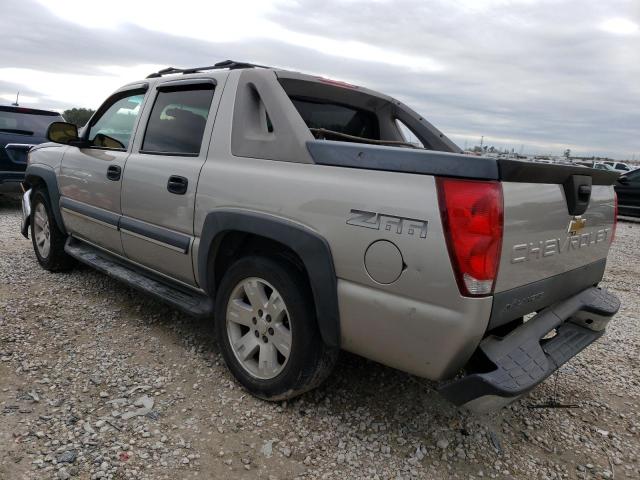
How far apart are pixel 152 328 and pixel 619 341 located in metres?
3.65

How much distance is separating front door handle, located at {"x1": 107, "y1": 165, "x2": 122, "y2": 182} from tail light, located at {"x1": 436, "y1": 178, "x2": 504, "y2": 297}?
8.62 ft

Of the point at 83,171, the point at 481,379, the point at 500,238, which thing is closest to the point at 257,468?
the point at 481,379

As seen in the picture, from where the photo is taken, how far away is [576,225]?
2490 mm

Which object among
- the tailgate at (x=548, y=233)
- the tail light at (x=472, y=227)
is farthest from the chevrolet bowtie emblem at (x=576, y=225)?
the tail light at (x=472, y=227)

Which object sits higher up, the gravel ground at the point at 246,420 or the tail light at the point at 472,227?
the tail light at the point at 472,227

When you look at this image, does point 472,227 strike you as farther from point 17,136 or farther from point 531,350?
point 17,136

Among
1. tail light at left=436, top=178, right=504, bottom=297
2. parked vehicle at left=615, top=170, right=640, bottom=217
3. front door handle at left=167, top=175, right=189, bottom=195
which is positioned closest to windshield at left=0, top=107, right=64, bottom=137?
front door handle at left=167, top=175, right=189, bottom=195

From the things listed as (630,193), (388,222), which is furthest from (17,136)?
(630,193)

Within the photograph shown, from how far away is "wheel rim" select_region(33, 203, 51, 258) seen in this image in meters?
5.02

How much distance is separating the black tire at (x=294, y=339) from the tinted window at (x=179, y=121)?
0.95 metres

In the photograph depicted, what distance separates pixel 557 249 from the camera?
94.3 inches

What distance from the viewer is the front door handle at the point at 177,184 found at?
3.12 m

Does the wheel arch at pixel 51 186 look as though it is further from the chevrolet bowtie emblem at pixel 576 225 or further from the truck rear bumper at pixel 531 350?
the chevrolet bowtie emblem at pixel 576 225

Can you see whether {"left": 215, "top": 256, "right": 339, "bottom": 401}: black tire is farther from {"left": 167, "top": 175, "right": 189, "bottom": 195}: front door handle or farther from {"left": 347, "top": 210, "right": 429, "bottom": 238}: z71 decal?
{"left": 167, "top": 175, "right": 189, "bottom": 195}: front door handle
